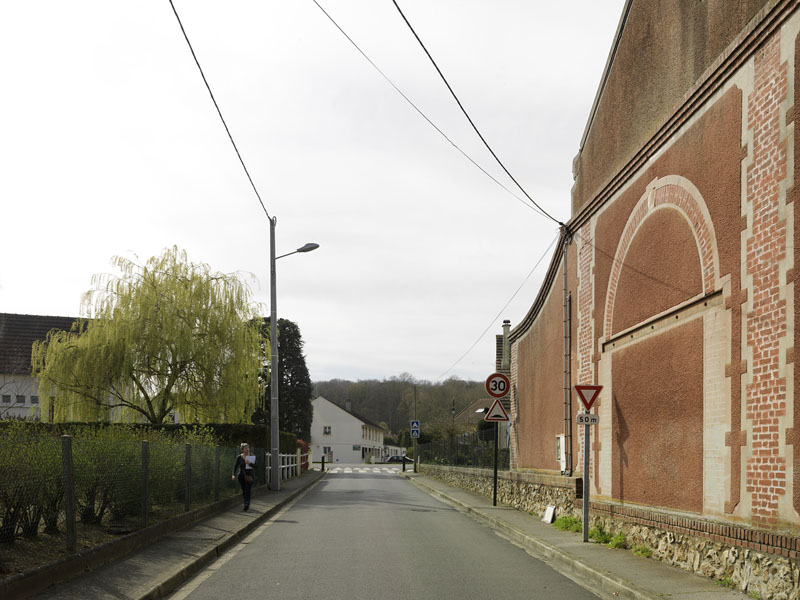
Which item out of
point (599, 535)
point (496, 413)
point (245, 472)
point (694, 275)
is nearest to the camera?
point (694, 275)

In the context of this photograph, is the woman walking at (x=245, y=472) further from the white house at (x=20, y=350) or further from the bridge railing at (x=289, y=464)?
the white house at (x=20, y=350)

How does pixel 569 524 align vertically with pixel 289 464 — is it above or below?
above

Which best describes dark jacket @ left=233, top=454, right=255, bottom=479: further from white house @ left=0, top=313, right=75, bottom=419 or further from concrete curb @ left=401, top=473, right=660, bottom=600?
white house @ left=0, top=313, right=75, bottom=419

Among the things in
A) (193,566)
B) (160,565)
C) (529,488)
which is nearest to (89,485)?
(160,565)

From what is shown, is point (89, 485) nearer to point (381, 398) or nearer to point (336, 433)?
point (336, 433)

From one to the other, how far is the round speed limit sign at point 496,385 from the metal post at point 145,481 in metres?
9.73

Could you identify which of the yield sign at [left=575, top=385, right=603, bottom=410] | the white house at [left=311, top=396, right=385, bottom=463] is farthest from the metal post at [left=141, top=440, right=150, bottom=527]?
the white house at [left=311, top=396, right=385, bottom=463]

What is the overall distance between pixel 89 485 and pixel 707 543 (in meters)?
7.79

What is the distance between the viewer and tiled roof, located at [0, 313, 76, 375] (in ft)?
143

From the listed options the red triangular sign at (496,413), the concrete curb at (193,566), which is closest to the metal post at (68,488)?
the concrete curb at (193,566)

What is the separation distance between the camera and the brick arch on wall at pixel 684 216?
9.84 m

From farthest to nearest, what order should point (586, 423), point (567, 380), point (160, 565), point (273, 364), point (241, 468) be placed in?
1. point (273, 364)
2. point (241, 468)
3. point (567, 380)
4. point (586, 423)
5. point (160, 565)

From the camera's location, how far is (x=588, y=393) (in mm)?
13164

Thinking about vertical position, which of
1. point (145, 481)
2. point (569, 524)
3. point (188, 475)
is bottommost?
point (569, 524)
